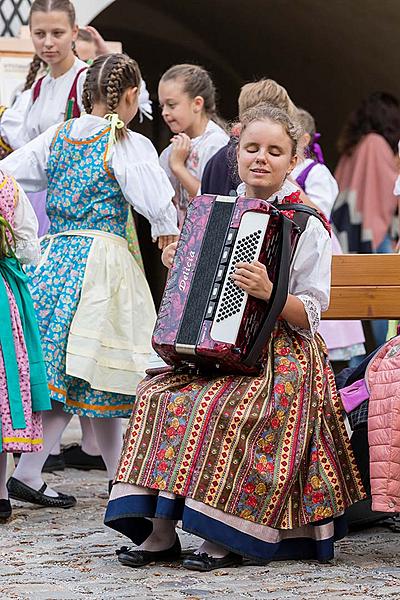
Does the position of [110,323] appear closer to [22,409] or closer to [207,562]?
[22,409]

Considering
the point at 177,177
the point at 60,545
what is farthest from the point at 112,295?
the point at 60,545

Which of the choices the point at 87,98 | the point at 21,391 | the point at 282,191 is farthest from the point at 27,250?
the point at 282,191

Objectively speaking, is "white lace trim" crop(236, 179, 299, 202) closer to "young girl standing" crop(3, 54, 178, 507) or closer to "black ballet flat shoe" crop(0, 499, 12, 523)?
"young girl standing" crop(3, 54, 178, 507)

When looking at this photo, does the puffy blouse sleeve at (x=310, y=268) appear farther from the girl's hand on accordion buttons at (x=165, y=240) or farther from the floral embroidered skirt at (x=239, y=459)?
the girl's hand on accordion buttons at (x=165, y=240)

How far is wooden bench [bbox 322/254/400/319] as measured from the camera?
5266 mm

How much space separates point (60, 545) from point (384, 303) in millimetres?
1569

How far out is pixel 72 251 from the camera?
553 centimetres

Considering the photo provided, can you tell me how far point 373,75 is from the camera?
1264 centimetres

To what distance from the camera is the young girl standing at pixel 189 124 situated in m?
6.22

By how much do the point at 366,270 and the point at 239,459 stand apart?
1392 mm

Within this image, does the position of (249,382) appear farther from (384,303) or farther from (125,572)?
(384,303)

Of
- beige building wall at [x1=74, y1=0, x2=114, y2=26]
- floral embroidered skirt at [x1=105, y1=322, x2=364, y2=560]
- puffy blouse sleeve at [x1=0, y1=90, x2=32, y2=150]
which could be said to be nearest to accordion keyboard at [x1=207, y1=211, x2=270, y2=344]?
floral embroidered skirt at [x1=105, y1=322, x2=364, y2=560]

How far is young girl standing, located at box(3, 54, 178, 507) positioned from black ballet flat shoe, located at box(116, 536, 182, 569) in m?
1.10

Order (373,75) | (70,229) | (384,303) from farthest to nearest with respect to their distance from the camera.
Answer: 1. (373,75)
2. (70,229)
3. (384,303)
